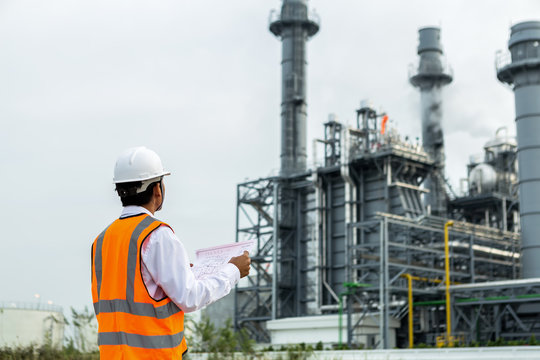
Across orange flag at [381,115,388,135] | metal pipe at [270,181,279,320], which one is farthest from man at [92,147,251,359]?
metal pipe at [270,181,279,320]

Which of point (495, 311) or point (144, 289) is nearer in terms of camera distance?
point (144, 289)

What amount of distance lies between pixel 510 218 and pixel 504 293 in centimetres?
1296

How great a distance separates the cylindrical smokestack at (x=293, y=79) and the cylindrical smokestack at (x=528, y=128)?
12636 millimetres

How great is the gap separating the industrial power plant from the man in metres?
28.0

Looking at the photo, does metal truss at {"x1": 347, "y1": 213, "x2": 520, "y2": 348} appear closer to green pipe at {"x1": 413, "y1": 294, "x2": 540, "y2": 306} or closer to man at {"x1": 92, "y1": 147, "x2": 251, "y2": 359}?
green pipe at {"x1": 413, "y1": 294, "x2": 540, "y2": 306}

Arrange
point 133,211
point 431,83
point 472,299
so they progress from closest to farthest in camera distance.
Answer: point 133,211 → point 472,299 → point 431,83

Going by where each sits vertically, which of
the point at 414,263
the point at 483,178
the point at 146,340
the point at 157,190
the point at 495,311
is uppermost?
the point at 483,178

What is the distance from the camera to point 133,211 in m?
3.51

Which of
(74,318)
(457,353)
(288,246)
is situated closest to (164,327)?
(74,318)

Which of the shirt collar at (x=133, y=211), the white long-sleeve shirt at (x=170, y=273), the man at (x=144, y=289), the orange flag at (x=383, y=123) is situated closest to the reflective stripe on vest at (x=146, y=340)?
the man at (x=144, y=289)

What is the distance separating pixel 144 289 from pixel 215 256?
59 centimetres

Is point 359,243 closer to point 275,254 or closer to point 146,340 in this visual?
point 275,254

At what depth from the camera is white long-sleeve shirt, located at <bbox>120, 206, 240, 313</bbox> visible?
3240 mm

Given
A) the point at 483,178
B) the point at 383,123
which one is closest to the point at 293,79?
the point at 383,123
